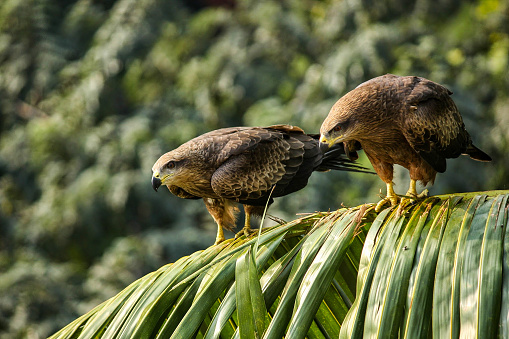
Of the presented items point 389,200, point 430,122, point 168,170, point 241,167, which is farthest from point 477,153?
point 168,170

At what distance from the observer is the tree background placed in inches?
403

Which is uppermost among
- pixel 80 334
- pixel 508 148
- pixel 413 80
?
pixel 413 80

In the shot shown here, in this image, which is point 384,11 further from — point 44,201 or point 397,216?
point 397,216

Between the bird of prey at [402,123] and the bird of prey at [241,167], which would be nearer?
the bird of prey at [402,123]

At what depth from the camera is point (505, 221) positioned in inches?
85.8

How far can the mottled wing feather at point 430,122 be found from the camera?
3.38 m

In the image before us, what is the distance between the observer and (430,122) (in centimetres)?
338

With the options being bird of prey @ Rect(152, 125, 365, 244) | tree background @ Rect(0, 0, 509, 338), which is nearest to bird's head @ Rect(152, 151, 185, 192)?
bird of prey @ Rect(152, 125, 365, 244)

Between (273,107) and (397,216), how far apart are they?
9079 millimetres

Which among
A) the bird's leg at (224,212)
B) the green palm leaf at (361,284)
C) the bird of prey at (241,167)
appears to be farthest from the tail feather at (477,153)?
the bird's leg at (224,212)

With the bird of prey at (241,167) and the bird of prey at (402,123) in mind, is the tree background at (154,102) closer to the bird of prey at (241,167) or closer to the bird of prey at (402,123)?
the bird of prey at (241,167)

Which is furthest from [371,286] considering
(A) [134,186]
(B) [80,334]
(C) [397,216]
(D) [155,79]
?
(D) [155,79]

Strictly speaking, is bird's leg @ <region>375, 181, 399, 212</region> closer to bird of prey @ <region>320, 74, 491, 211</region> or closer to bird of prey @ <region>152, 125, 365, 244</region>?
bird of prey @ <region>320, 74, 491, 211</region>

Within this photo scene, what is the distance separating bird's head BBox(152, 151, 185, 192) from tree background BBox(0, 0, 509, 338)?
5.35 meters
